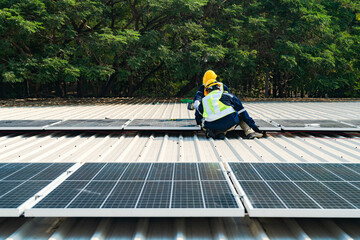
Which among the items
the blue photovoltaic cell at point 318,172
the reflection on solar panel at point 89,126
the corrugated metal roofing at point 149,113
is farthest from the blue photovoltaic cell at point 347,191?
the corrugated metal roofing at point 149,113

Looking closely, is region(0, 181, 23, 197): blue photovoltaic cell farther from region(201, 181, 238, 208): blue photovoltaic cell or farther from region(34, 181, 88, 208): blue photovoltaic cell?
region(201, 181, 238, 208): blue photovoltaic cell

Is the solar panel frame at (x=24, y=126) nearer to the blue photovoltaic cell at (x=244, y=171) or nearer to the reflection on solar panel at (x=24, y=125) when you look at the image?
the reflection on solar panel at (x=24, y=125)

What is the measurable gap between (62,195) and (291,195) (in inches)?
101

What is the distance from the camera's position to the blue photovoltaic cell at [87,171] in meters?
3.40

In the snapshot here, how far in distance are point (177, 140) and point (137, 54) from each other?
37.7 feet

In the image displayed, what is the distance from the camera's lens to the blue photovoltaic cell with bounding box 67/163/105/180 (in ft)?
11.2

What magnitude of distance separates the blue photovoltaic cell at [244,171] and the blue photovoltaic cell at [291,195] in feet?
0.93

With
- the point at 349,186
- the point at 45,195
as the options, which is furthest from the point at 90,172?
the point at 349,186

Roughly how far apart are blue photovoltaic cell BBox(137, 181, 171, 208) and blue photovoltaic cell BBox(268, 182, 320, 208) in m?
1.26

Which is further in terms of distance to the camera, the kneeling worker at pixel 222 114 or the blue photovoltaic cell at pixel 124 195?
the kneeling worker at pixel 222 114

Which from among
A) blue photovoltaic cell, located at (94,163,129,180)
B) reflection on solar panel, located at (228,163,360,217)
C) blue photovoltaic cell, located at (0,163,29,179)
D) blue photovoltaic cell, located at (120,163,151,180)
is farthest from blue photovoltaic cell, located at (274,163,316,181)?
blue photovoltaic cell, located at (0,163,29,179)

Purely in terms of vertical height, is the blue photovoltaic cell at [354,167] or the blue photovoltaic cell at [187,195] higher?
the blue photovoltaic cell at [187,195]

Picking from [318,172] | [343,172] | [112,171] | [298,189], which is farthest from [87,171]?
[343,172]

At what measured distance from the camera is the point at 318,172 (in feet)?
11.8
